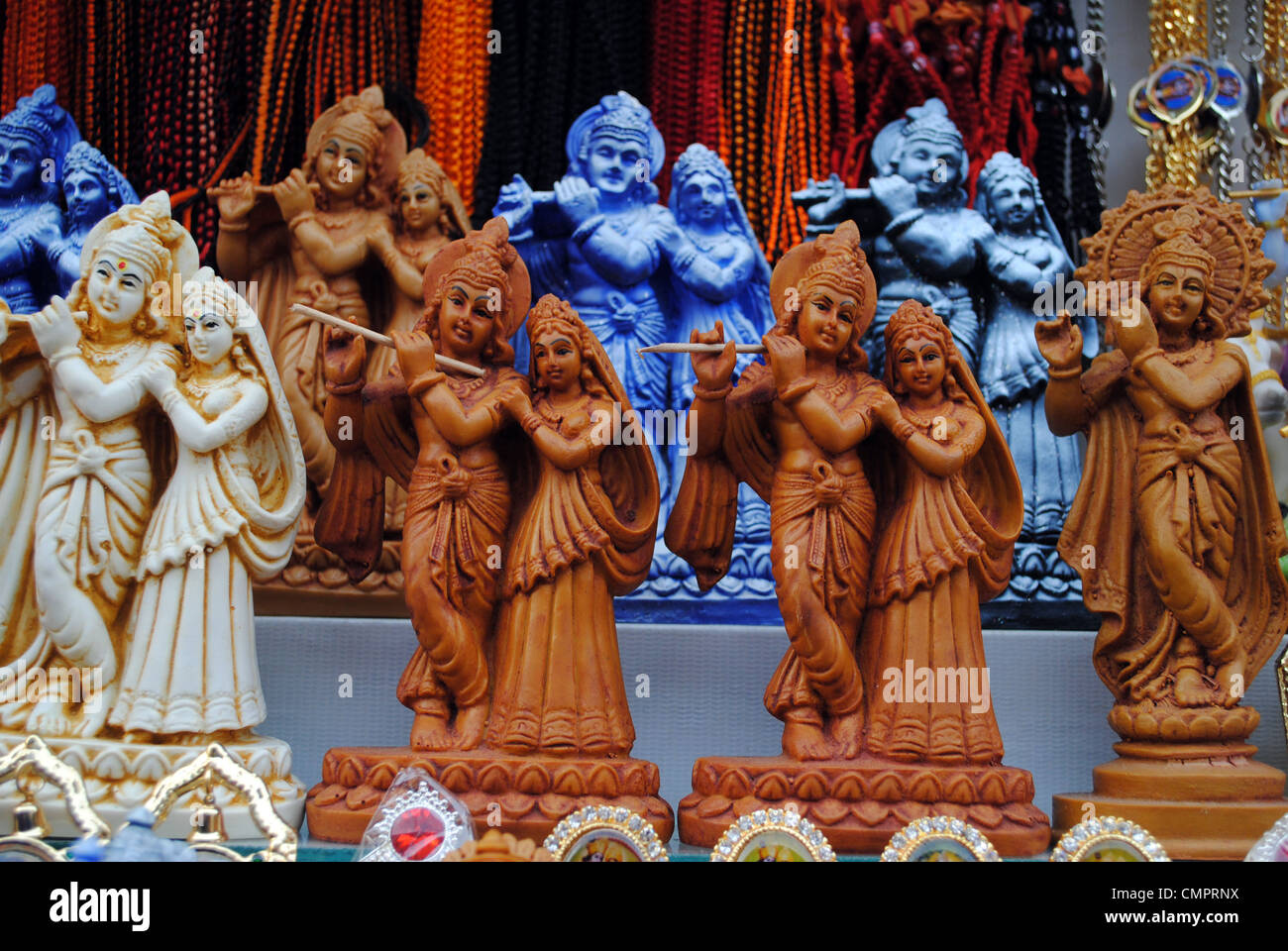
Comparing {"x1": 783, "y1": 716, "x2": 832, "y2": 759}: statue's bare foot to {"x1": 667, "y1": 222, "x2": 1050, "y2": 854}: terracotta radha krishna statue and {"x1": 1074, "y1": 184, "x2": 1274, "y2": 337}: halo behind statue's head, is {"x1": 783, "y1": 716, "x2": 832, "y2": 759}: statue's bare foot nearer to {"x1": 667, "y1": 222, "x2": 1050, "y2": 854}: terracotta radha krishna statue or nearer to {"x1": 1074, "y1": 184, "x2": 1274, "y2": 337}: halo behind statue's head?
{"x1": 667, "y1": 222, "x2": 1050, "y2": 854}: terracotta radha krishna statue

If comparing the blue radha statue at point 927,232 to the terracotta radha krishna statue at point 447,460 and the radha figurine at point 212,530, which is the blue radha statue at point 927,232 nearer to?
the terracotta radha krishna statue at point 447,460

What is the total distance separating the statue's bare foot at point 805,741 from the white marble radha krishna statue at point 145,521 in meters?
1.01

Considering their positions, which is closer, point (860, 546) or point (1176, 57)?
point (860, 546)

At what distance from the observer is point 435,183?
13.4 ft

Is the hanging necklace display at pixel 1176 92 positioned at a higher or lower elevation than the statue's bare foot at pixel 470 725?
higher

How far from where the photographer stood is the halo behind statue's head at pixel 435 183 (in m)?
4.07

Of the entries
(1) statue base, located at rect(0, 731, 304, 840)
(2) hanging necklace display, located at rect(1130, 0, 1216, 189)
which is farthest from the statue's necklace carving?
(2) hanging necklace display, located at rect(1130, 0, 1216, 189)

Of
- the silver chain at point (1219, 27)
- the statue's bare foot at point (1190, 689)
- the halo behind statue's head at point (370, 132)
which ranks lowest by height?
the statue's bare foot at point (1190, 689)

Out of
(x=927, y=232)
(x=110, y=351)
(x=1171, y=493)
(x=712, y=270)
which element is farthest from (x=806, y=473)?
(x=110, y=351)

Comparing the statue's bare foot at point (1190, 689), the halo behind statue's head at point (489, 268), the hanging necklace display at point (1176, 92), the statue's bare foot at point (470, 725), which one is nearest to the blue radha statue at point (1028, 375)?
the hanging necklace display at point (1176, 92)

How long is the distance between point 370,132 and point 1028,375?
75.4 inches

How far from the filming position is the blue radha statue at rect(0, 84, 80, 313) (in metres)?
4.23

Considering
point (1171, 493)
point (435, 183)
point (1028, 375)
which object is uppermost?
point (435, 183)

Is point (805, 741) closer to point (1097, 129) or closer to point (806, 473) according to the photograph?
point (806, 473)
